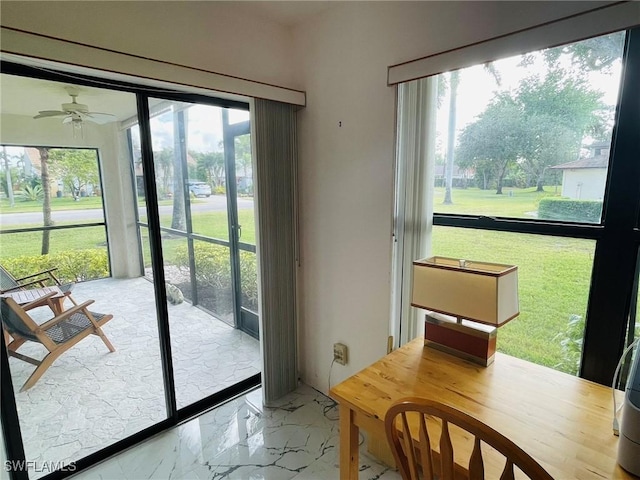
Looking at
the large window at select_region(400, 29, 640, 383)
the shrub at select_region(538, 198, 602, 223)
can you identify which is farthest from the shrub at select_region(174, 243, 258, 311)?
the shrub at select_region(538, 198, 602, 223)

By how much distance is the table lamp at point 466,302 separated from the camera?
51.0 inches

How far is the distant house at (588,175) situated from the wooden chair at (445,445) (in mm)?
1079

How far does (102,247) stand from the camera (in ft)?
6.07

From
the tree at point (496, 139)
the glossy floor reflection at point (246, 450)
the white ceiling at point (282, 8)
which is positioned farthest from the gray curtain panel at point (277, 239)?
the tree at point (496, 139)

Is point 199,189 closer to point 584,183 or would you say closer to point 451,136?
point 451,136

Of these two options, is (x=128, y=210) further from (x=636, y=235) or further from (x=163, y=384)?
(x=636, y=235)

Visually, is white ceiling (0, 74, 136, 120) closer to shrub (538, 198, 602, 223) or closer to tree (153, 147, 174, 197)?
tree (153, 147, 174, 197)

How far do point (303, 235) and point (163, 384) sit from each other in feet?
4.29

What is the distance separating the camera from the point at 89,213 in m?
1.77

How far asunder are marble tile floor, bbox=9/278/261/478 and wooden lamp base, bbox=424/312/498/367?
1534 millimetres

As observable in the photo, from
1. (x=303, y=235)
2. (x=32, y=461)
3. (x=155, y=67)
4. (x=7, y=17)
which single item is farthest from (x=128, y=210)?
(x=32, y=461)

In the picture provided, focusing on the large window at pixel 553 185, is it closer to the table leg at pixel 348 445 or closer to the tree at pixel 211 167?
the table leg at pixel 348 445

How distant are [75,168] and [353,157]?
149cm

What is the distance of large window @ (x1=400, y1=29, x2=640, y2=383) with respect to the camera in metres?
1.27
